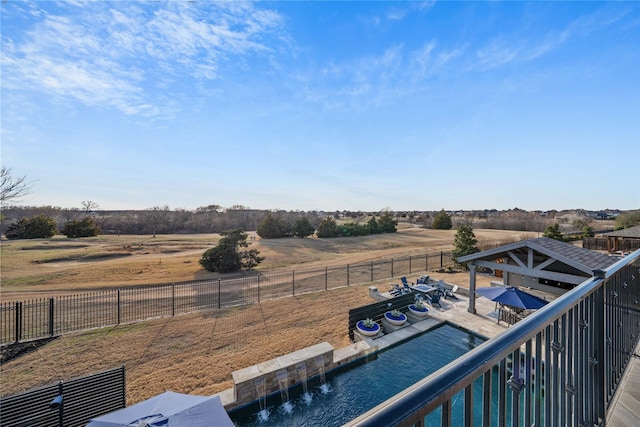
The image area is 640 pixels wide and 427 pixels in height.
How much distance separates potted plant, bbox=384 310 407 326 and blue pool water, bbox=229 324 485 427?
1.02 m

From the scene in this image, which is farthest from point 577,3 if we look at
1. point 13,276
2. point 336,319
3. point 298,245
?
point 13,276

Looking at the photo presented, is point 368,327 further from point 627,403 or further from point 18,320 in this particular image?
point 18,320

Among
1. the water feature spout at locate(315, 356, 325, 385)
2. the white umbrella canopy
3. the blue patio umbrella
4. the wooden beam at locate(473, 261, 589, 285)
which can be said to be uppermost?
the wooden beam at locate(473, 261, 589, 285)

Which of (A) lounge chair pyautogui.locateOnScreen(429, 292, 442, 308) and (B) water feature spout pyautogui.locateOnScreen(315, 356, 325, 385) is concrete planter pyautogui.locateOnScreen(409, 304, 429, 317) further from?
(B) water feature spout pyautogui.locateOnScreen(315, 356, 325, 385)

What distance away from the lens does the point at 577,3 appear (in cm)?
748

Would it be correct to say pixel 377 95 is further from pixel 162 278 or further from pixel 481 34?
pixel 162 278

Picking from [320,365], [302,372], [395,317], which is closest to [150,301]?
[302,372]

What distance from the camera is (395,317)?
10.8 m

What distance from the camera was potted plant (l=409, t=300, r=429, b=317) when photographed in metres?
11.0

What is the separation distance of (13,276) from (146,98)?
2110cm

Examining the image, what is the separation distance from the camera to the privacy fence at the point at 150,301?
36.8 feet

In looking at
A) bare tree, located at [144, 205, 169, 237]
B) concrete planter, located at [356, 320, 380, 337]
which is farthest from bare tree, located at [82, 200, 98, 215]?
concrete planter, located at [356, 320, 380, 337]

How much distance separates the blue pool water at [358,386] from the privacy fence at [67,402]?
2495 mm

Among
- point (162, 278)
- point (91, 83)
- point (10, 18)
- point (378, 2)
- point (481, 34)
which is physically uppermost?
point (378, 2)
